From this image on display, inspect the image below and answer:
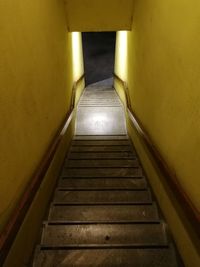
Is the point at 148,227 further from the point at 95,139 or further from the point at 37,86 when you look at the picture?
the point at 95,139

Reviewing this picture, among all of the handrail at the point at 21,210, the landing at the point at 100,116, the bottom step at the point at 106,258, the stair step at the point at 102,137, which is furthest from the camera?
the landing at the point at 100,116

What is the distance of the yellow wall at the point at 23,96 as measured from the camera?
1.68m

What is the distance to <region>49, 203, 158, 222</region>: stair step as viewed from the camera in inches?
103

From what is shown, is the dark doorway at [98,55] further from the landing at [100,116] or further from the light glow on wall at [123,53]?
the light glow on wall at [123,53]

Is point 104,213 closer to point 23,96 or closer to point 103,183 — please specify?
point 103,183

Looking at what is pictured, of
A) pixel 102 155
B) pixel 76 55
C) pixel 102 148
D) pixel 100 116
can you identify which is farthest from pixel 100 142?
pixel 76 55

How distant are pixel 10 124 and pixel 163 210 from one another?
1768 millimetres

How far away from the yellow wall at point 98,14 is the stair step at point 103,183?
118 inches

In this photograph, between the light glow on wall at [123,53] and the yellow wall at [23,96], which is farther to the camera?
the light glow on wall at [123,53]

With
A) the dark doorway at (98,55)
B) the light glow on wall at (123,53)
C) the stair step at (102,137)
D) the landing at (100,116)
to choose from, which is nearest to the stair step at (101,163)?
the stair step at (102,137)

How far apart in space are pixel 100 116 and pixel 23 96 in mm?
4277

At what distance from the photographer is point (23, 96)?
2.04m

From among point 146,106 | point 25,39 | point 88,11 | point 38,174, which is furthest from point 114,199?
point 88,11

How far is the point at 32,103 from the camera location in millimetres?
2291
